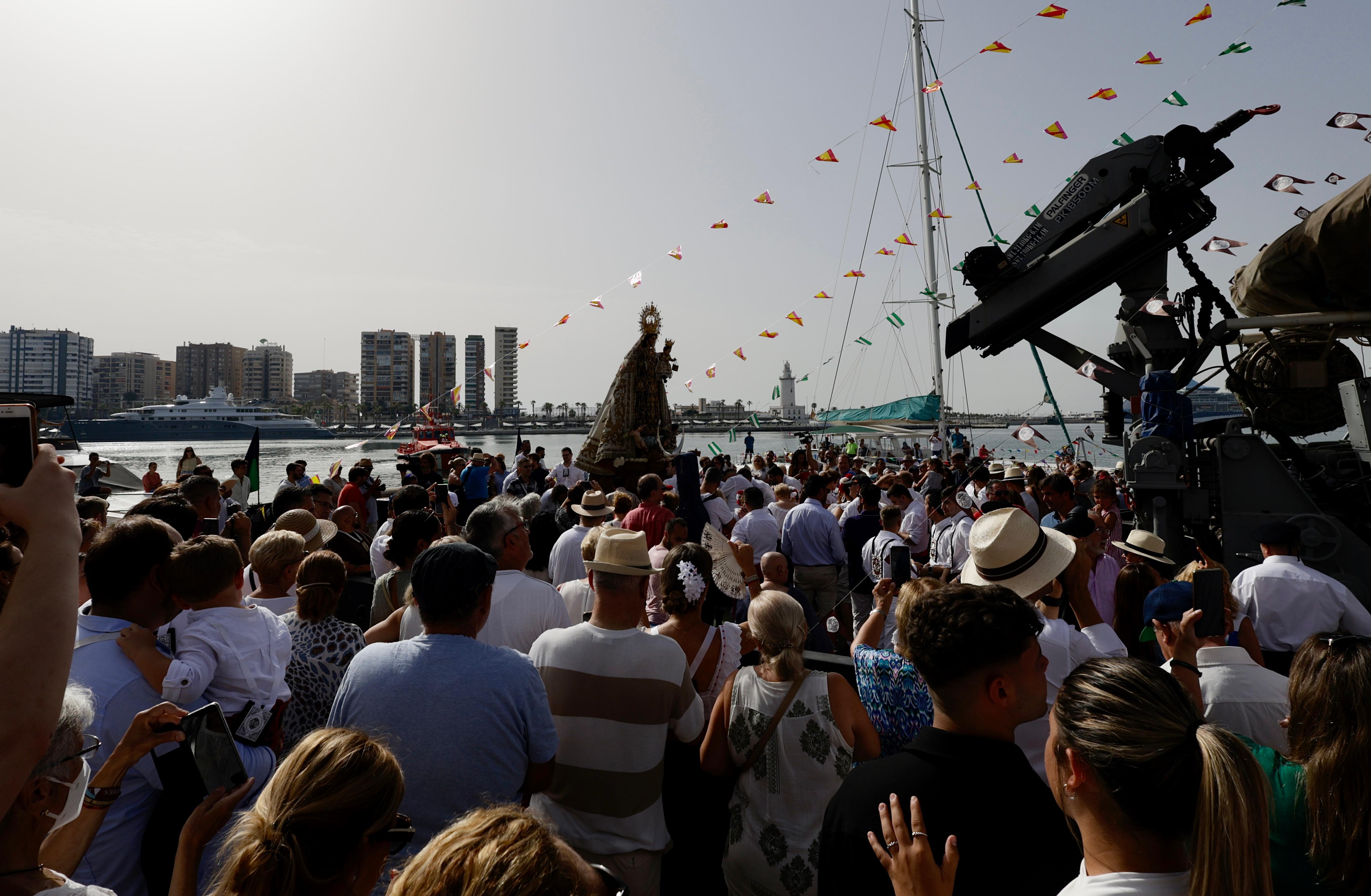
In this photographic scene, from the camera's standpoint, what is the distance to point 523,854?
1164mm

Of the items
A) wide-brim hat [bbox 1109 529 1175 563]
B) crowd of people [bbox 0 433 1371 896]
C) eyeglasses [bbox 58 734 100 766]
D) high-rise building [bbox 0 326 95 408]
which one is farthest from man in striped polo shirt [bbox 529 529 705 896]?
high-rise building [bbox 0 326 95 408]

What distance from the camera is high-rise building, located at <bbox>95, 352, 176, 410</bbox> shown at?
17825 centimetres

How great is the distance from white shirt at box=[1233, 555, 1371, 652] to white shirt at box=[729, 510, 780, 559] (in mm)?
4289

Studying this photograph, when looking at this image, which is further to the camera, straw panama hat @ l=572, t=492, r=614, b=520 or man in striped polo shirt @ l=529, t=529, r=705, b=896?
straw panama hat @ l=572, t=492, r=614, b=520

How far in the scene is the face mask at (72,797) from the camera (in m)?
1.51

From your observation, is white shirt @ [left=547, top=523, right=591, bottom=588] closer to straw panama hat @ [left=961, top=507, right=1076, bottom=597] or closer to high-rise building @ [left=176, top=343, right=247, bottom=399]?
straw panama hat @ [left=961, top=507, right=1076, bottom=597]

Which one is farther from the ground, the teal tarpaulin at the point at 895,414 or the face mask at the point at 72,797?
the teal tarpaulin at the point at 895,414

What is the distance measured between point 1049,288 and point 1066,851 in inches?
273

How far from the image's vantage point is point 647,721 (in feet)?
9.47

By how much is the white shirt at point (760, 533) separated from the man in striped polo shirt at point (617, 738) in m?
4.96

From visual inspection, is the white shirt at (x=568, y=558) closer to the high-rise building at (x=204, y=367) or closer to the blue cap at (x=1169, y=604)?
the blue cap at (x=1169, y=604)

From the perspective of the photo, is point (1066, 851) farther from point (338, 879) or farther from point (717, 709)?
point (338, 879)

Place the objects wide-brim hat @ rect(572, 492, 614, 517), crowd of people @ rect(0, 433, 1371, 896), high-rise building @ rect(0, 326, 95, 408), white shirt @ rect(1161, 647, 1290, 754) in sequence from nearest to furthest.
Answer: crowd of people @ rect(0, 433, 1371, 896) → white shirt @ rect(1161, 647, 1290, 754) → wide-brim hat @ rect(572, 492, 614, 517) → high-rise building @ rect(0, 326, 95, 408)

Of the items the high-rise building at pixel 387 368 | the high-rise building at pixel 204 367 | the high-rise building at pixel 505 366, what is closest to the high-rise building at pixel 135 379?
the high-rise building at pixel 204 367
